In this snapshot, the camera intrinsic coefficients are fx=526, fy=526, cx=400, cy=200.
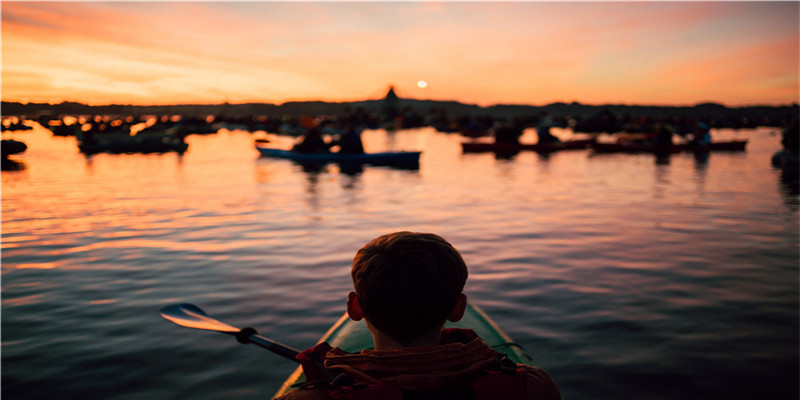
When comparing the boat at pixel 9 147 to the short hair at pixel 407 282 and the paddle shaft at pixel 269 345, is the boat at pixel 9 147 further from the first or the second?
the short hair at pixel 407 282

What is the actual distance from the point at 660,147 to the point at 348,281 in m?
30.1

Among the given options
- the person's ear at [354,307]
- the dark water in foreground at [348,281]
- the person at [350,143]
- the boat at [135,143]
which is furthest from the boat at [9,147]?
the person's ear at [354,307]

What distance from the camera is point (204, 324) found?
189 inches

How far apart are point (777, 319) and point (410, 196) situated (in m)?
10.7

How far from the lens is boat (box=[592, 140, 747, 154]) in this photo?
3194 centimetres

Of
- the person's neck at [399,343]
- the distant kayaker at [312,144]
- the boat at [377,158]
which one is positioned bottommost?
the person's neck at [399,343]

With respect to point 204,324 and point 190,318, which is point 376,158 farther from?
point 204,324

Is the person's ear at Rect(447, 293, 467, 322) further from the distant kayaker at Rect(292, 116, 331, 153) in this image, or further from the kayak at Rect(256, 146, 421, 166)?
the distant kayaker at Rect(292, 116, 331, 153)

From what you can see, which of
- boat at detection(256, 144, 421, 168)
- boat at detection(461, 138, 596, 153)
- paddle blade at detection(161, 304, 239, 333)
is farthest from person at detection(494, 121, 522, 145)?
paddle blade at detection(161, 304, 239, 333)

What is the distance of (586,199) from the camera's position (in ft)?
48.7

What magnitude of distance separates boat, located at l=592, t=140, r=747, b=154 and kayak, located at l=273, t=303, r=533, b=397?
31.5 meters

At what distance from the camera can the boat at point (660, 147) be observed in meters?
31.9

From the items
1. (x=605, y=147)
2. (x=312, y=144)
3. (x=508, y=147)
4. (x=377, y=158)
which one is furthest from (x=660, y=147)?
(x=312, y=144)

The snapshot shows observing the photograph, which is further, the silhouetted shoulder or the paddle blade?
the paddle blade
